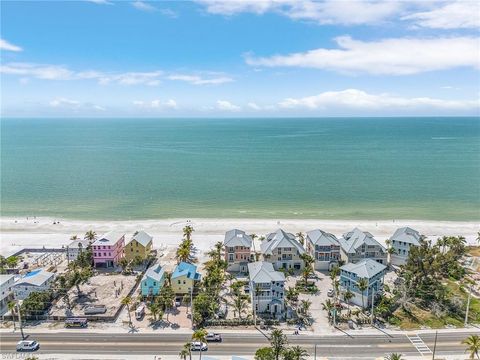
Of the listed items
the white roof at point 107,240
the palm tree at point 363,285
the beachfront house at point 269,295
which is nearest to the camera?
the palm tree at point 363,285

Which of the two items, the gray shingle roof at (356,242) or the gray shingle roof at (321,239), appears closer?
the gray shingle roof at (356,242)

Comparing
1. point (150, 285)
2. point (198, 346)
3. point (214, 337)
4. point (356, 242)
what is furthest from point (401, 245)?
point (150, 285)

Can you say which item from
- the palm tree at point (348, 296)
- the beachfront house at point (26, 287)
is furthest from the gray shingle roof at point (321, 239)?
the beachfront house at point (26, 287)

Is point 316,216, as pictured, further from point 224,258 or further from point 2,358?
point 2,358

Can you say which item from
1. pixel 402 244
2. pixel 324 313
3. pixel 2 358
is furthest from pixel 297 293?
pixel 2 358

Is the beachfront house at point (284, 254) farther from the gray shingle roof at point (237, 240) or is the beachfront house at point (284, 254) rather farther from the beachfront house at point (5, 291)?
Result: the beachfront house at point (5, 291)

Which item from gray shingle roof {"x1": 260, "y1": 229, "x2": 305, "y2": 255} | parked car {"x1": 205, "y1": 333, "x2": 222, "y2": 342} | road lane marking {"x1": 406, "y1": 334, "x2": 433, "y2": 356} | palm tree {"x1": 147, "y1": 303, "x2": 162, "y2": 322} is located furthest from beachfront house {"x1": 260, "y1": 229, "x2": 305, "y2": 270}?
road lane marking {"x1": 406, "y1": 334, "x2": 433, "y2": 356}

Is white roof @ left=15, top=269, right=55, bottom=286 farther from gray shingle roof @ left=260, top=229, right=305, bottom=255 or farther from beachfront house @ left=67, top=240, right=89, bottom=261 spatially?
gray shingle roof @ left=260, top=229, right=305, bottom=255
